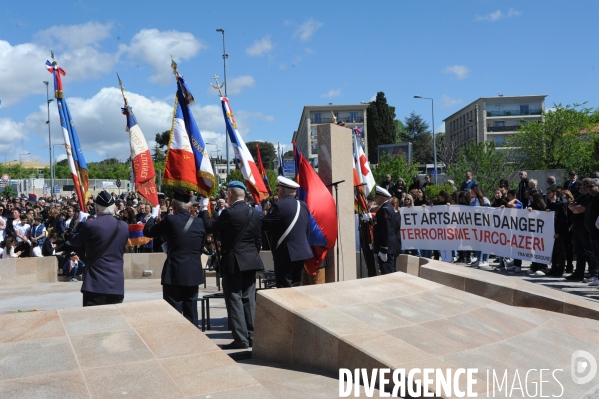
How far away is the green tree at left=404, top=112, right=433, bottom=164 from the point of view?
108m

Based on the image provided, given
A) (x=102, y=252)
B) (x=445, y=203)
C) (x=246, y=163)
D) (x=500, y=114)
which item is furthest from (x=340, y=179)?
(x=500, y=114)

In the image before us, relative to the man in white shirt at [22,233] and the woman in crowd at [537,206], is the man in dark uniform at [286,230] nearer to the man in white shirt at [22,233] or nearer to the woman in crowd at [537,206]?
the woman in crowd at [537,206]

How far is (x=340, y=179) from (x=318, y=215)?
1.03 m

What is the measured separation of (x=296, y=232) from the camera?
23.5ft

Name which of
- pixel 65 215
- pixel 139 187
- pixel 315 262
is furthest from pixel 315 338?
pixel 65 215

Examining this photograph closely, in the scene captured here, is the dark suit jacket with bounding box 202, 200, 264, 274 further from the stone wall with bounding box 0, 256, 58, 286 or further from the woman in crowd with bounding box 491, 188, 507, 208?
the stone wall with bounding box 0, 256, 58, 286

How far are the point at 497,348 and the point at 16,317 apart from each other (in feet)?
13.6

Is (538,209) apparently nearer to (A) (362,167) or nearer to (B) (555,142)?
(A) (362,167)

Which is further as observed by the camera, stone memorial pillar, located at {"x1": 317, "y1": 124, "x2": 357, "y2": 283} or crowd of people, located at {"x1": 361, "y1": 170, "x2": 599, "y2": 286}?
crowd of people, located at {"x1": 361, "y1": 170, "x2": 599, "y2": 286}

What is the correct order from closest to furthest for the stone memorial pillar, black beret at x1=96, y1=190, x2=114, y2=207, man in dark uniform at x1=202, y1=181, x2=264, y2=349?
black beret at x1=96, y1=190, x2=114, y2=207 < man in dark uniform at x1=202, y1=181, x2=264, y2=349 < the stone memorial pillar

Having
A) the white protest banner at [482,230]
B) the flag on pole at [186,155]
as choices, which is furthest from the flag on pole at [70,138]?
the white protest banner at [482,230]

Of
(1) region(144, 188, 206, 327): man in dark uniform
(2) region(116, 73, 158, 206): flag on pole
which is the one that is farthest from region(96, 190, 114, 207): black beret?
(2) region(116, 73, 158, 206): flag on pole

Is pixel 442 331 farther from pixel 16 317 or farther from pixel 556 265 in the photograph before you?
pixel 556 265

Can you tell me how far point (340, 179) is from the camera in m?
8.77
